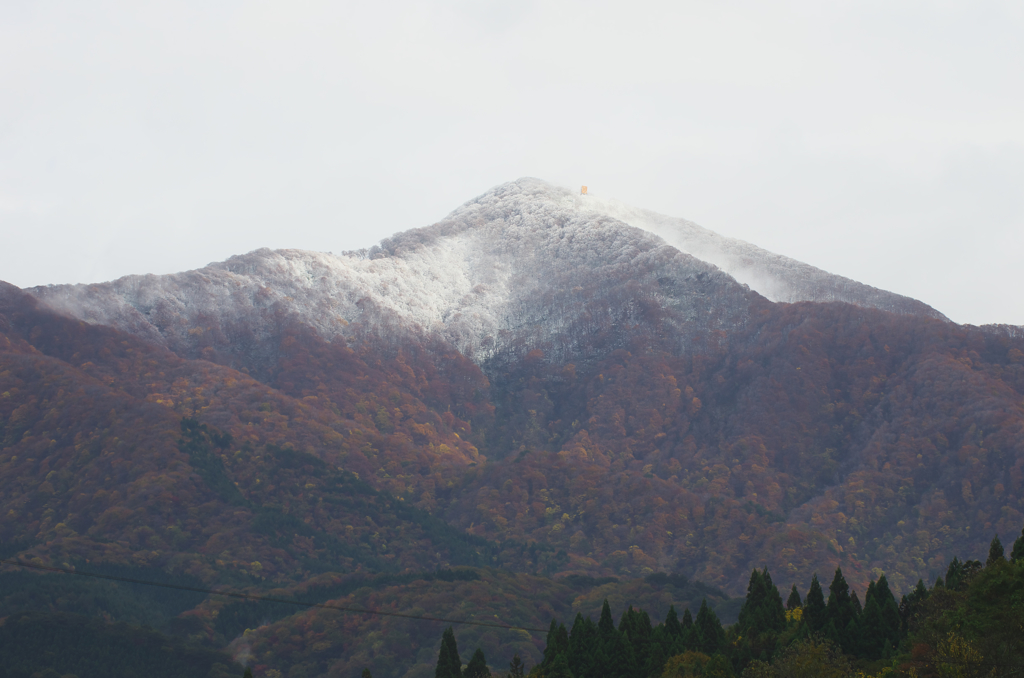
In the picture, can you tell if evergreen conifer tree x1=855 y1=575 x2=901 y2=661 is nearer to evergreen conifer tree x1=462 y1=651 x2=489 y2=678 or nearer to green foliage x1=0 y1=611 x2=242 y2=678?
evergreen conifer tree x1=462 y1=651 x2=489 y2=678

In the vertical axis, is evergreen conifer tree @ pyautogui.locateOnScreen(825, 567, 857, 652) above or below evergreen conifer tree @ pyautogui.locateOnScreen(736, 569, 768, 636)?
above

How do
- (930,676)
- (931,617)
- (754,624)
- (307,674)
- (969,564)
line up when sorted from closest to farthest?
1. (930,676)
2. (931,617)
3. (969,564)
4. (754,624)
5. (307,674)

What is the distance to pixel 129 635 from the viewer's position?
188 meters

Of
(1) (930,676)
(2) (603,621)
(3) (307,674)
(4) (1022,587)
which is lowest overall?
(3) (307,674)

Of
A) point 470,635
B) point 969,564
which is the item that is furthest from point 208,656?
point 969,564

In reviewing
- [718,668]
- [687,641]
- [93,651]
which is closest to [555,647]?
[687,641]

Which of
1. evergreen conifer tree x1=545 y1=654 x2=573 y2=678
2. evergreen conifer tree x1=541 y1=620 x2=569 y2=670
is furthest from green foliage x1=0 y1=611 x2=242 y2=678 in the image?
evergreen conifer tree x1=545 y1=654 x2=573 y2=678

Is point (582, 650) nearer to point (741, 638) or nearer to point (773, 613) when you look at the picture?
point (741, 638)

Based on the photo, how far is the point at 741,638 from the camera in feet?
385

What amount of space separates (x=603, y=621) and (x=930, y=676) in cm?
5073

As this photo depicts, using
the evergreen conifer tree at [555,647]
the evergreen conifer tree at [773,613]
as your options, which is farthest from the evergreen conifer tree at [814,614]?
the evergreen conifer tree at [555,647]

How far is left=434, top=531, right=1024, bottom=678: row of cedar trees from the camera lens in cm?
10606

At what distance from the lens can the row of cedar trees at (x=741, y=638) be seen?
10606cm

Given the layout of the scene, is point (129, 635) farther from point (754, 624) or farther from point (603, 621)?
point (754, 624)
